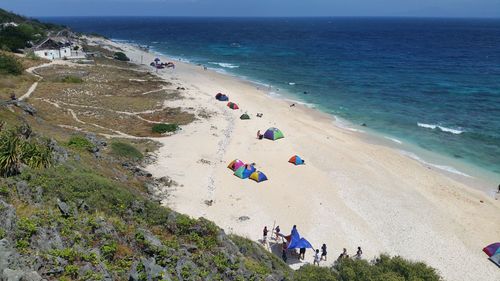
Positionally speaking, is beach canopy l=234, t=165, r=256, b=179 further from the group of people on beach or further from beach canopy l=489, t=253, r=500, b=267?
beach canopy l=489, t=253, r=500, b=267

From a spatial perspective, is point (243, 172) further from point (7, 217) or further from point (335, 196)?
point (7, 217)

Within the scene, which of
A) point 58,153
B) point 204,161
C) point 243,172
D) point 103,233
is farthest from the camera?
point 204,161

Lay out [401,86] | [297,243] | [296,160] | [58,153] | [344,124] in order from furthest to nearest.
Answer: [401,86]
[344,124]
[296,160]
[297,243]
[58,153]

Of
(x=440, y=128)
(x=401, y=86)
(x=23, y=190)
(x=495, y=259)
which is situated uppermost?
(x=23, y=190)

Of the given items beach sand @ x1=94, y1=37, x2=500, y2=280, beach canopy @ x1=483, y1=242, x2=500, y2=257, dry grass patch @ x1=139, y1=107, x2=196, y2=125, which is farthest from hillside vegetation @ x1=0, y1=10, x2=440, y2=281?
dry grass patch @ x1=139, y1=107, x2=196, y2=125

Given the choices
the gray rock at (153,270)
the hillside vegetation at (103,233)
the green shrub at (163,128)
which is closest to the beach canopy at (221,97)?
the green shrub at (163,128)

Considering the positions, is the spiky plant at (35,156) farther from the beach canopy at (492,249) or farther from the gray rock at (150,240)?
the beach canopy at (492,249)

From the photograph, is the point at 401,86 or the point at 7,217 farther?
the point at 401,86

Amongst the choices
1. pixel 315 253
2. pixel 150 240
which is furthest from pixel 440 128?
pixel 150 240
